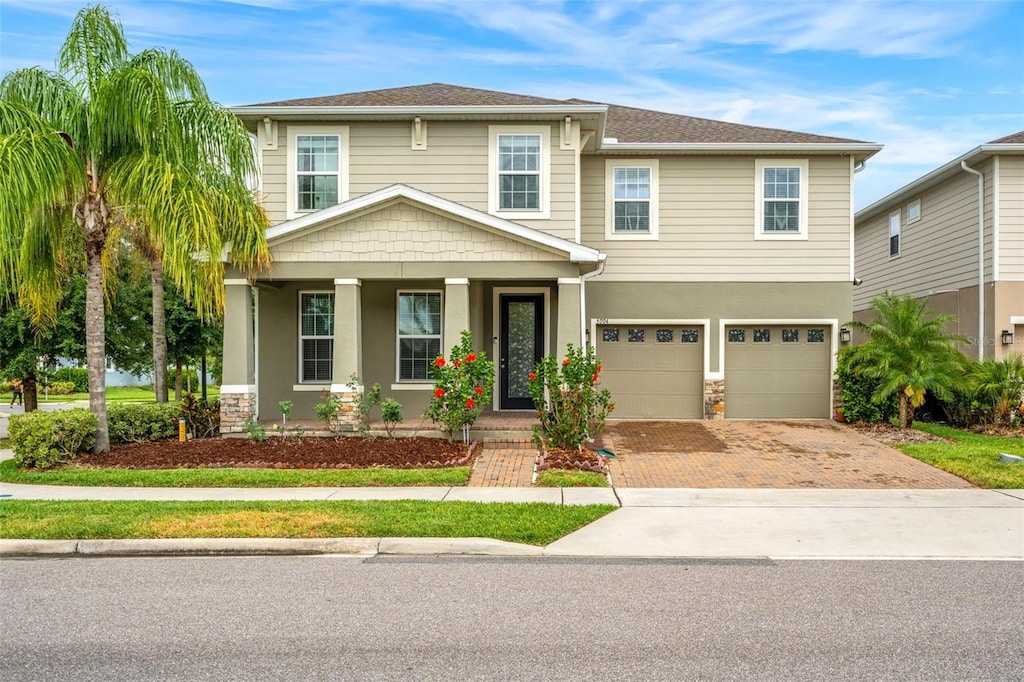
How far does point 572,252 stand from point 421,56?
9291mm

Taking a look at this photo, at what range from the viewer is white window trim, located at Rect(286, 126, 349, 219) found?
14258 mm

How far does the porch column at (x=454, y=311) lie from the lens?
12391mm

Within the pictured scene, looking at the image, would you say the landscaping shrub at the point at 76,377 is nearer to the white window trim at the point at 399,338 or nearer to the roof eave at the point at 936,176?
the white window trim at the point at 399,338

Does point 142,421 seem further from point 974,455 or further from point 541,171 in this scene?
point 974,455

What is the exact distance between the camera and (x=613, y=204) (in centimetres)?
1545

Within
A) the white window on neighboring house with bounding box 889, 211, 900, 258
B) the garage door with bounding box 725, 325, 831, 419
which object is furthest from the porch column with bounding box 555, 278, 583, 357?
→ the white window on neighboring house with bounding box 889, 211, 900, 258

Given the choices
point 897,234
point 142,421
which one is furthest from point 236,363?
point 897,234

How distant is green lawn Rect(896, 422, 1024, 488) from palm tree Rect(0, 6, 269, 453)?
437 inches

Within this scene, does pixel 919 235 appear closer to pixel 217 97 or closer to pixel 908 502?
pixel 908 502

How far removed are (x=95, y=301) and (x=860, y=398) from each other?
13986 millimetres


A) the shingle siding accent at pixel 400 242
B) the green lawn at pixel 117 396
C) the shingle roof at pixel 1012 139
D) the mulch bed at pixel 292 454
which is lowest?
→ the green lawn at pixel 117 396

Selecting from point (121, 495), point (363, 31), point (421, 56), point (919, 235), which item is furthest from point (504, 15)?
point (919, 235)

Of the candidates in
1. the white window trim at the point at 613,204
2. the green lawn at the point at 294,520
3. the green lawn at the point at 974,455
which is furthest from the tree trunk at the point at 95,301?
the green lawn at the point at 974,455

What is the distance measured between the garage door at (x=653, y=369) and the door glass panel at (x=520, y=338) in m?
1.54
